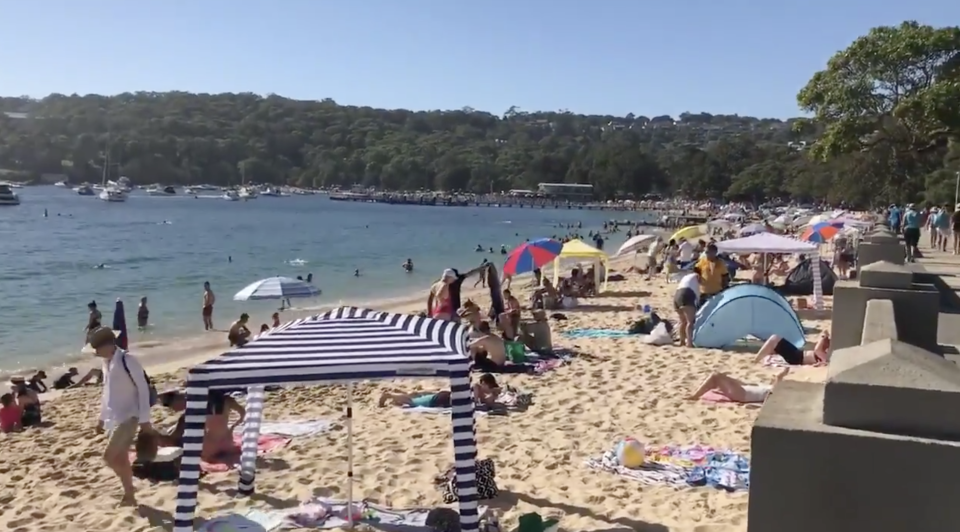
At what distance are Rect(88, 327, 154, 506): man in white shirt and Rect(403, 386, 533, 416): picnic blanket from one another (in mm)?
3462


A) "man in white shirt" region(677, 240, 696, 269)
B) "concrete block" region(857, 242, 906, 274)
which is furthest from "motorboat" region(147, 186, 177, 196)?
"concrete block" region(857, 242, 906, 274)

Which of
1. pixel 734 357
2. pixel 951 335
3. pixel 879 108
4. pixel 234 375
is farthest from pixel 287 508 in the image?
pixel 879 108

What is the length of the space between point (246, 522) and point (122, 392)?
4.04 ft

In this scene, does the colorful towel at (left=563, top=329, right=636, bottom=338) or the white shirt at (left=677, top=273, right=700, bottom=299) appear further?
the colorful towel at (left=563, top=329, right=636, bottom=338)

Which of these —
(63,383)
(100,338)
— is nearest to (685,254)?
(63,383)

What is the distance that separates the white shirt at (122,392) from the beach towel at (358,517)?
47.2 inches

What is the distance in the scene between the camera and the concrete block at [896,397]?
83.6 inches

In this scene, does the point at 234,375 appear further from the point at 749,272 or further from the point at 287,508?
the point at 749,272

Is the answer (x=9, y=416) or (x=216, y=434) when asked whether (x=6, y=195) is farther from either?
(x=216, y=434)

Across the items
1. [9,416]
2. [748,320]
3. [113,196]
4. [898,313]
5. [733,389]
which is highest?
[898,313]

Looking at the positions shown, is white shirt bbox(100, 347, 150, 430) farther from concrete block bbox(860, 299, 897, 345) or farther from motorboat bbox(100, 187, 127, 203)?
motorboat bbox(100, 187, 127, 203)

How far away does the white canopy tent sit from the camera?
1612 centimetres

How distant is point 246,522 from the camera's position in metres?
6.03

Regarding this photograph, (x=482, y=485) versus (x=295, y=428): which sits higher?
(x=482, y=485)
